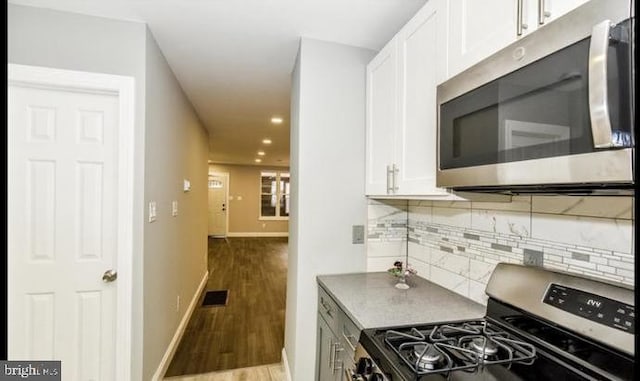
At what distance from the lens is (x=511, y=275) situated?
1.16 m

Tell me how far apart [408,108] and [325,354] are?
1432 mm

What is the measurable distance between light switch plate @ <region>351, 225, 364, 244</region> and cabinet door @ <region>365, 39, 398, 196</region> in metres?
0.24

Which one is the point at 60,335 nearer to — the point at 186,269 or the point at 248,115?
the point at 186,269

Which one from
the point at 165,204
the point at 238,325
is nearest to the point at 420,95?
the point at 165,204

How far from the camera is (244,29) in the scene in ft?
6.06

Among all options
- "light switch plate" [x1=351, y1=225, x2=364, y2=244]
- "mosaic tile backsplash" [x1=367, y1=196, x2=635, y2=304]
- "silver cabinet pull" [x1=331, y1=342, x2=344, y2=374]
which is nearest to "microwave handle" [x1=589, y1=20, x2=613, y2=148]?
"mosaic tile backsplash" [x1=367, y1=196, x2=635, y2=304]

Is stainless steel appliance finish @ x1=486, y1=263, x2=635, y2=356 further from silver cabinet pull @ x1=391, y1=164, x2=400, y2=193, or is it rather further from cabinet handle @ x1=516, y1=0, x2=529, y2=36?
cabinet handle @ x1=516, y1=0, x2=529, y2=36

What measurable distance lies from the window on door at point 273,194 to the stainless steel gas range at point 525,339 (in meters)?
8.90

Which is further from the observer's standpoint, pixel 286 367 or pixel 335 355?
pixel 286 367

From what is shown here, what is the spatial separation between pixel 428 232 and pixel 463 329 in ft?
2.50

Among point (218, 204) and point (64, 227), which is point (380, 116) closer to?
point (64, 227)

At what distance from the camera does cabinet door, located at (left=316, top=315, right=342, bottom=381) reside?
154 centimetres

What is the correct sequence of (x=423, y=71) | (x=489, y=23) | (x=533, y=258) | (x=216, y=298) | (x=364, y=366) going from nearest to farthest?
(x=489, y=23) < (x=364, y=366) < (x=533, y=258) < (x=423, y=71) < (x=216, y=298)

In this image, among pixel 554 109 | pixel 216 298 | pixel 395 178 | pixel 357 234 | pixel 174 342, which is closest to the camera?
pixel 554 109
